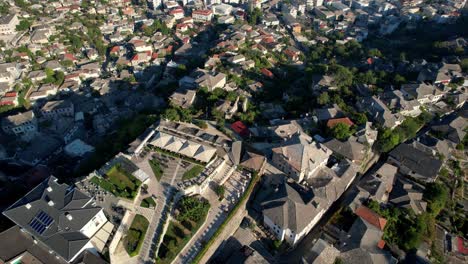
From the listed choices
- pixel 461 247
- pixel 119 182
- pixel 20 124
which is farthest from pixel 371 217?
pixel 20 124

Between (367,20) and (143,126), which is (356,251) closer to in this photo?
(143,126)

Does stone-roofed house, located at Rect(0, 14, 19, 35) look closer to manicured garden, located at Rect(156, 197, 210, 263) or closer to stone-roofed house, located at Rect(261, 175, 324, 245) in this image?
manicured garden, located at Rect(156, 197, 210, 263)

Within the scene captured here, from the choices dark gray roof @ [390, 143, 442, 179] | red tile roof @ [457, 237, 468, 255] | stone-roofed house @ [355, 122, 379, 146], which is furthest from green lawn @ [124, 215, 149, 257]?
red tile roof @ [457, 237, 468, 255]

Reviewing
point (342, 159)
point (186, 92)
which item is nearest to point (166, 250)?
point (342, 159)

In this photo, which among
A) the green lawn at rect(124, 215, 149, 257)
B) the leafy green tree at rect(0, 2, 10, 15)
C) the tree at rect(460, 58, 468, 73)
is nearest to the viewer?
the green lawn at rect(124, 215, 149, 257)

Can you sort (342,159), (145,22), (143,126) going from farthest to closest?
1. (145,22)
2. (143,126)
3. (342,159)

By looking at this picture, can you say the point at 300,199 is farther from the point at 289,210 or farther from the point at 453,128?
the point at 453,128
